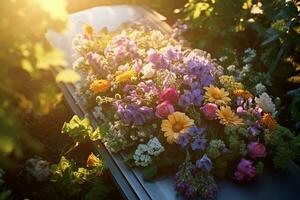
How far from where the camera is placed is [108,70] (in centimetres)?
472

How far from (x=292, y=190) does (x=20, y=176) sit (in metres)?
2.13

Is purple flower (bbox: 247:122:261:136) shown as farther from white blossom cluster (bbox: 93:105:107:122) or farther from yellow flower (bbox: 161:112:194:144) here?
white blossom cluster (bbox: 93:105:107:122)

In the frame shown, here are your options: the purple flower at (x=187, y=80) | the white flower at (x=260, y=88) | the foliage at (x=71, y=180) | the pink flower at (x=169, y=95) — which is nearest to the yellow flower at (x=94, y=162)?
the foliage at (x=71, y=180)

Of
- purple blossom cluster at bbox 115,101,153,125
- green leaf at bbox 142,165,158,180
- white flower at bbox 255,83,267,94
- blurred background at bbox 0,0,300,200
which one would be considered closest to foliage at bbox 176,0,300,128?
blurred background at bbox 0,0,300,200

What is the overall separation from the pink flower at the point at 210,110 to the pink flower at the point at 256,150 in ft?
1.19

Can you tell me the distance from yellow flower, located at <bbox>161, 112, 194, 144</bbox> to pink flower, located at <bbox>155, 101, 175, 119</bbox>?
0.05 m

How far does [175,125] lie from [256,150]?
2.02 feet

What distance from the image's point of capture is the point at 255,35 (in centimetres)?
573

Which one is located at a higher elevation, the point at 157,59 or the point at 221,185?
the point at 157,59

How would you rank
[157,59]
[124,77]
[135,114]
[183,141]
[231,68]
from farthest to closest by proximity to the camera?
[231,68]
[157,59]
[124,77]
[135,114]
[183,141]

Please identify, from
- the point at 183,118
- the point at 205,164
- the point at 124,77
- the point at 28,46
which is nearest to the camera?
the point at 28,46

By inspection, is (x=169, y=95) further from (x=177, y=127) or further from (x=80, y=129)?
(x=80, y=129)

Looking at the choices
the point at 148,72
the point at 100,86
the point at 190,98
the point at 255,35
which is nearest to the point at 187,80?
the point at 190,98

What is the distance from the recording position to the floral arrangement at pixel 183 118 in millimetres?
3703
